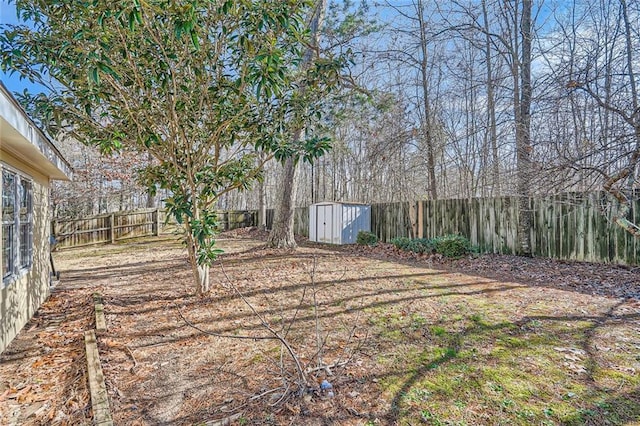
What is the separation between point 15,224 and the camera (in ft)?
13.2

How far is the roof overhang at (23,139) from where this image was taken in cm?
269

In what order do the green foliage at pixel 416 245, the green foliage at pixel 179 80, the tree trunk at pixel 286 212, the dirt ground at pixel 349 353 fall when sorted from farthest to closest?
the tree trunk at pixel 286 212
the green foliage at pixel 416 245
the green foliage at pixel 179 80
the dirt ground at pixel 349 353

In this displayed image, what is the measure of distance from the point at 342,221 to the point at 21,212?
8.61 meters

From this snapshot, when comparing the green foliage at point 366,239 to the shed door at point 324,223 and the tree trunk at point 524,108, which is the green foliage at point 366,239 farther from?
the tree trunk at point 524,108

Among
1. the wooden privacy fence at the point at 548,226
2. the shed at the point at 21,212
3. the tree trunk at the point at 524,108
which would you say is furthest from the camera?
the wooden privacy fence at the point at 548,226

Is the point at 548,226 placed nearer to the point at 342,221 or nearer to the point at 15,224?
the point at 342,221

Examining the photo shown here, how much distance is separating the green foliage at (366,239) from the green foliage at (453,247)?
2897 mm

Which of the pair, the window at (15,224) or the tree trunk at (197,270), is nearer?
the window at (15,224)

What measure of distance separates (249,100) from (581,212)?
693 cm

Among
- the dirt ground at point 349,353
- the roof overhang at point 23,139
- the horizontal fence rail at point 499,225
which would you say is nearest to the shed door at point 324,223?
the horizontal fence rail at point 499,225

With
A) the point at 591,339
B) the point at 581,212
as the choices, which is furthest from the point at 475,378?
the point at 581,212

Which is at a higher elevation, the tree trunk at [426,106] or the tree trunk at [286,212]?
the tree trunk at [426,106]

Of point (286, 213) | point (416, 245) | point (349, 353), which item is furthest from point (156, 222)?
point (349, 353)

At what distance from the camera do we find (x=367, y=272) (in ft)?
20.9
